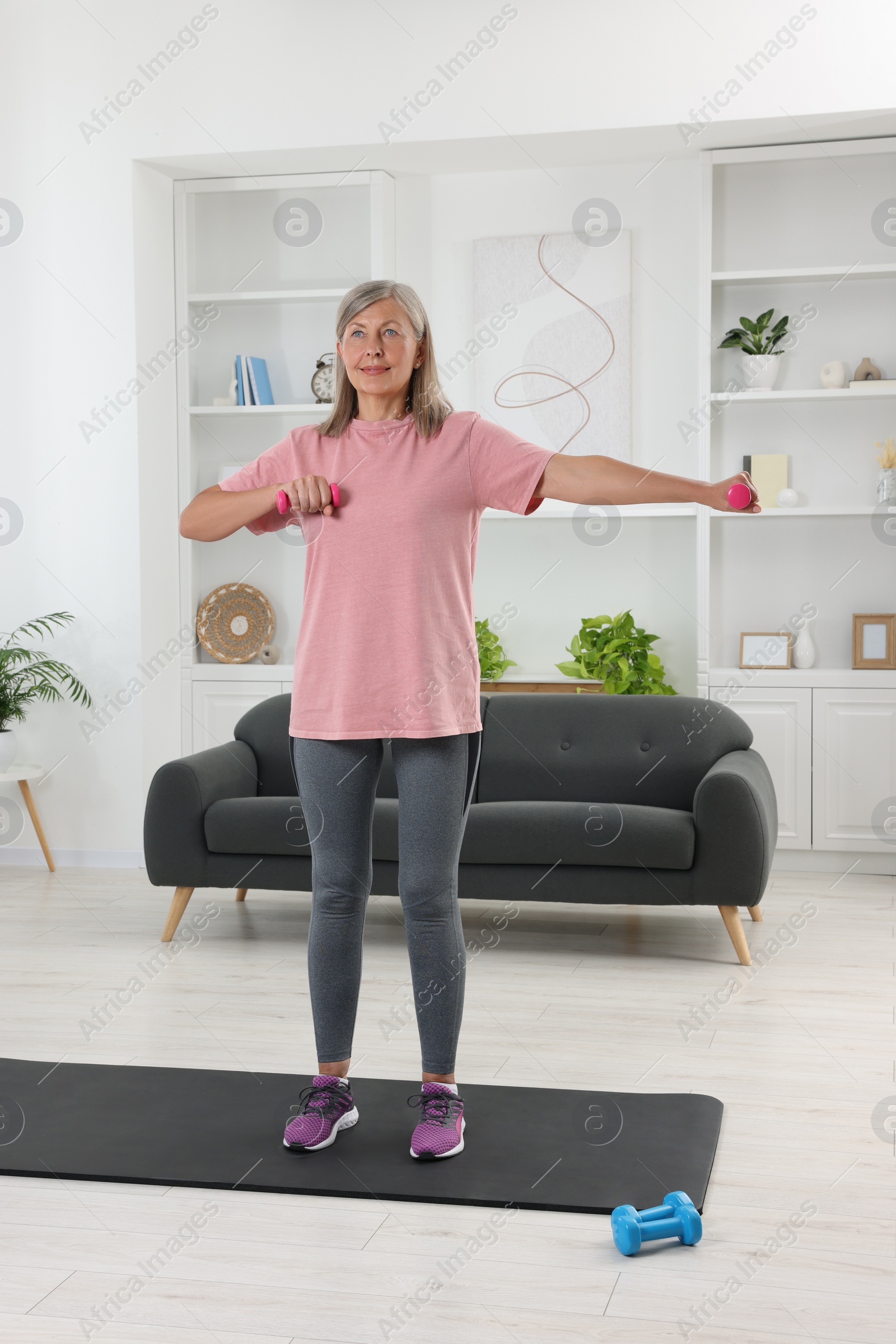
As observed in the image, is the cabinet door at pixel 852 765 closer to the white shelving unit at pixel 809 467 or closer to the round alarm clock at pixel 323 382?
the white shelving unit at pixel 809 467

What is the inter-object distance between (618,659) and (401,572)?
2.82 metres

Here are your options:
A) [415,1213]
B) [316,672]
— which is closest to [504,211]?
[316,672]

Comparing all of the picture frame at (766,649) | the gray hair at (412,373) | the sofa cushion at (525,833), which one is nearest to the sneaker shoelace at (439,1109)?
the gray hair at (412,373)

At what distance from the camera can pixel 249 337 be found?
5.24m

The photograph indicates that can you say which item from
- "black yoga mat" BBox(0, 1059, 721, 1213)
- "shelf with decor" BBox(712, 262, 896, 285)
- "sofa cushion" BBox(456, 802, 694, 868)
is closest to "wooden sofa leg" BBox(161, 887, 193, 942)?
"sofa cushion" BBox(456, 802, 694, 868)

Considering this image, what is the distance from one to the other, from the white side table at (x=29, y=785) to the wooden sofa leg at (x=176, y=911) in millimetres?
1126

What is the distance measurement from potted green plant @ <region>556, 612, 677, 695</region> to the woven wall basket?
1238 mm

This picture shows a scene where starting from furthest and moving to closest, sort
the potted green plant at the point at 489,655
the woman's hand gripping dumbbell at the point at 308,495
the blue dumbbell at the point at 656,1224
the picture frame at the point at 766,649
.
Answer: the potted green plant at the point at 489,655
the picture frame at the point at 766,649
the woman's hand gripping dumbbell at the point at 308,495
the blue dumbbell at the point at 656,1224

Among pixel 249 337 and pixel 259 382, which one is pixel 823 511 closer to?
pixel 259 382

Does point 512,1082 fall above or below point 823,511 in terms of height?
below

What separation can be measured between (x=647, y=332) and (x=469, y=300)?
0.73 meters

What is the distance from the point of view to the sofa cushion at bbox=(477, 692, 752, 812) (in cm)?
387

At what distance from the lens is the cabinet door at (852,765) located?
14.8 feet

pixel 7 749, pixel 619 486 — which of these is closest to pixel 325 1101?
pixel 619 486
